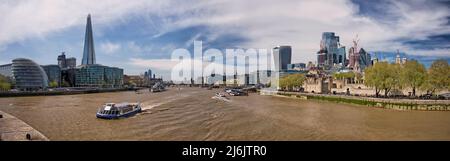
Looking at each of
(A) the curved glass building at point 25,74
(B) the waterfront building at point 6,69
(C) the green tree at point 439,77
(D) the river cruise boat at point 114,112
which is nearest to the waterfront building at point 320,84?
(C) the green tree at point 439,77

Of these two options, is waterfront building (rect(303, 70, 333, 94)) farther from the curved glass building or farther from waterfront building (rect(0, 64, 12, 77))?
waterfront building (rect(0, 64, 12, 77))

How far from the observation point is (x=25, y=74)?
438 ft

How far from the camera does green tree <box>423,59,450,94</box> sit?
50.4 metres

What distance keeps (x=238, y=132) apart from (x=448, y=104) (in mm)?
33663

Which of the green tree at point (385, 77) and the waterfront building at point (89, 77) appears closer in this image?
the green tree at point (385, 77)

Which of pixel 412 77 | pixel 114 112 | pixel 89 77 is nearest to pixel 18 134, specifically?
pixel 114 112

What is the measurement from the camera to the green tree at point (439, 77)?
50.4 meters

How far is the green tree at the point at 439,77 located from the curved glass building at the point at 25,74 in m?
135

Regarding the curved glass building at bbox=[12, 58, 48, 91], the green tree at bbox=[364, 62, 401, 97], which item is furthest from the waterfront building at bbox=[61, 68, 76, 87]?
the green tree at bbox=[364, 62, 401, 97]

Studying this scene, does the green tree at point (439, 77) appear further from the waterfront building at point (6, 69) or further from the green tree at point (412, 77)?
the waterfront building at point (6, 69)

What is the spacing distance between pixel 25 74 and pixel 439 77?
143277 millimetres

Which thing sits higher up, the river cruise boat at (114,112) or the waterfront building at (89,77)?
the waterfront building at (89,77)

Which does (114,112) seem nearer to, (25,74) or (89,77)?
(25,74)
